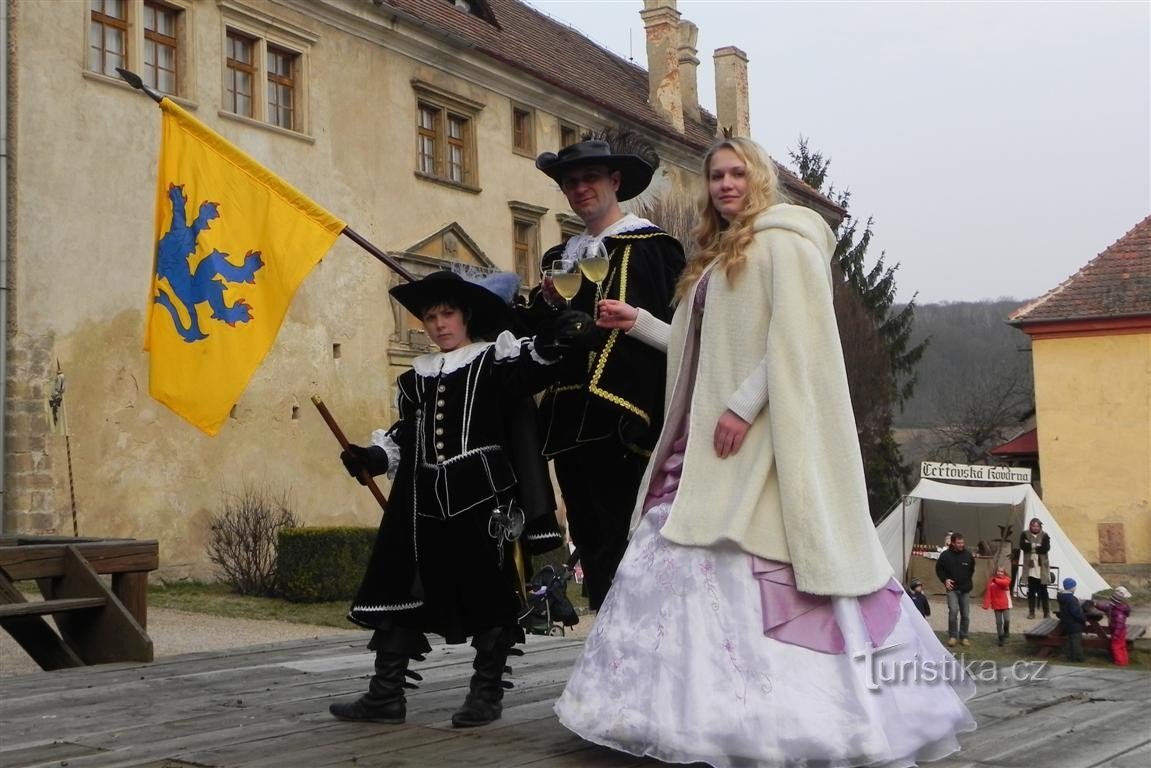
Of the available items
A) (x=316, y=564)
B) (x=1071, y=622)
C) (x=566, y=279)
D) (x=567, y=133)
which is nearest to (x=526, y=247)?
(x=567, y=133)

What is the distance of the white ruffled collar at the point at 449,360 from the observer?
4.71 metres

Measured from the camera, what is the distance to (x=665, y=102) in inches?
1254

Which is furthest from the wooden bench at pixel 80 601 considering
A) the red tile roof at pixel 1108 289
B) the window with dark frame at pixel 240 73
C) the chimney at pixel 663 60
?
the chimney at pixel 663 60

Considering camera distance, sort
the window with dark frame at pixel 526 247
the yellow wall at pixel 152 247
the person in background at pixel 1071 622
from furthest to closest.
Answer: the window with dark frame at pixel 526 247
the yellow wall at pixel 152 247
the person in background at pixel 1071 622

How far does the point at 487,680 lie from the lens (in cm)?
458

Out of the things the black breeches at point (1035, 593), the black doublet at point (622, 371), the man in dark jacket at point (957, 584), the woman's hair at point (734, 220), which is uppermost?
the woman's hair at point (734, 220)

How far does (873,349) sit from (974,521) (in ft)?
28.0

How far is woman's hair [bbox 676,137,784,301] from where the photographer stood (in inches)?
161

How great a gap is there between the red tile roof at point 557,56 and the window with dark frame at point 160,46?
440cm

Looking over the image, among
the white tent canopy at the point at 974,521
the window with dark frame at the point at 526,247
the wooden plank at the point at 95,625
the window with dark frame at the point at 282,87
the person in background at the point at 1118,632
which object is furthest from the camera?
the window with dark frame at the point at 526,247

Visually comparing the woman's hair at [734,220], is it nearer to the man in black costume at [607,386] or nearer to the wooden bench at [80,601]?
the man in black costume at [607,386]

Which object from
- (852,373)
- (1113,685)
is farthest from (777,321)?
(852,373)

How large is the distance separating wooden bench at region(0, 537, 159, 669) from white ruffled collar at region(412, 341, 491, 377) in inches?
124

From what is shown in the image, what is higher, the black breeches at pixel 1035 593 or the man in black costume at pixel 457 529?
the man in black costume at pixel 457 529
